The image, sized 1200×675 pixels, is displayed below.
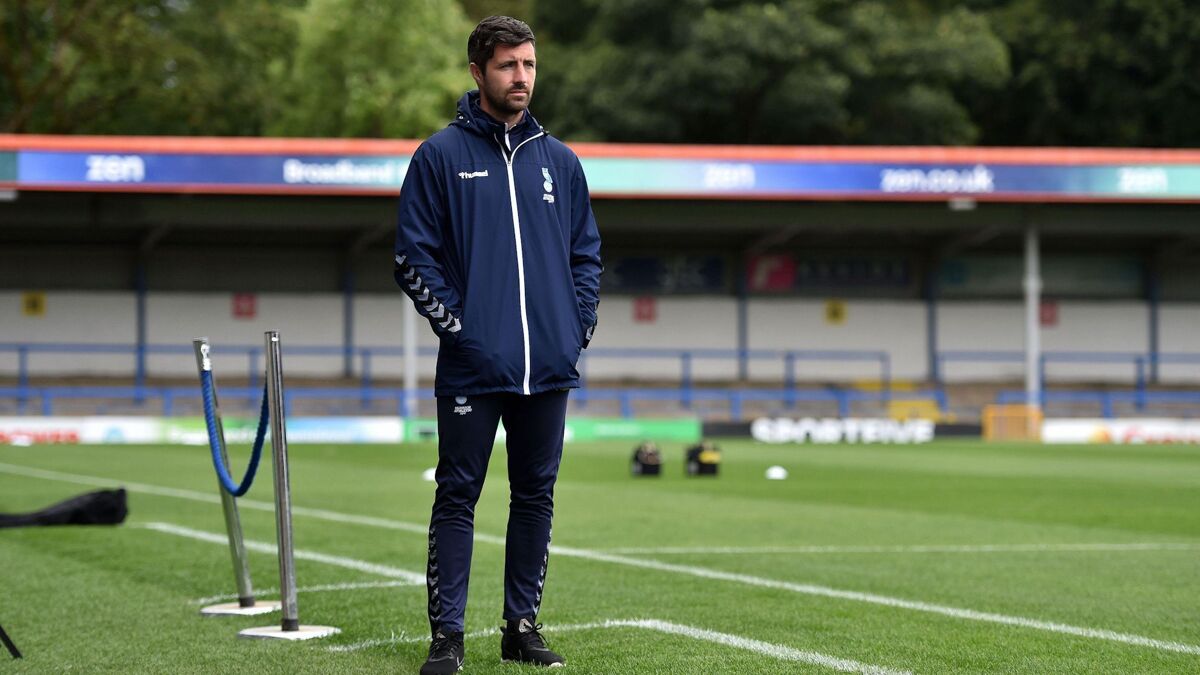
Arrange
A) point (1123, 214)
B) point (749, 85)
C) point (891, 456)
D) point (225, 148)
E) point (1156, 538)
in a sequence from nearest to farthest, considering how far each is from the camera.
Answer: point (1156, 538) → point (891, 456) → point (225, 148) → point (1123, 214) → point (749, 85)

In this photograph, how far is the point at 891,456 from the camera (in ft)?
73.8

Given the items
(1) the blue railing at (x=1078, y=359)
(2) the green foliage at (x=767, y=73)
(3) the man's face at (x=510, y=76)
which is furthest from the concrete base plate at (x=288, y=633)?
(2) the green foliage at (x=767, y=73)

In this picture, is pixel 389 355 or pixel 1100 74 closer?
pixel 389 355

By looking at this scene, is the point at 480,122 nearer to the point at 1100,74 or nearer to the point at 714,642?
the point at 714,642

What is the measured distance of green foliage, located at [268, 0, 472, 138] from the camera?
140ft

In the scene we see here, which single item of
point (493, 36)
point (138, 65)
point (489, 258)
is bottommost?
point (489, 258)

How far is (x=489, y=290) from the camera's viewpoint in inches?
192

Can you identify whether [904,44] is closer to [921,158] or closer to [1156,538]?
[921,158]

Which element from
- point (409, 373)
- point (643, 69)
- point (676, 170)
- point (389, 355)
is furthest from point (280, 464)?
point (643, 69)

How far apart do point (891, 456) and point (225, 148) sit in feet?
44.6

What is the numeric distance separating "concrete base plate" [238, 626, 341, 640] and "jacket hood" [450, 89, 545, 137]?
6.61 feet

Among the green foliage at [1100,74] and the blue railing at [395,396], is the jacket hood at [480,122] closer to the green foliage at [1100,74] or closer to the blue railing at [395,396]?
the blue railing at [395,396]

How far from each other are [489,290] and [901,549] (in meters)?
5.06

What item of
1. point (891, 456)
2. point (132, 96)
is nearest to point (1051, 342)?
point (891, 456)
